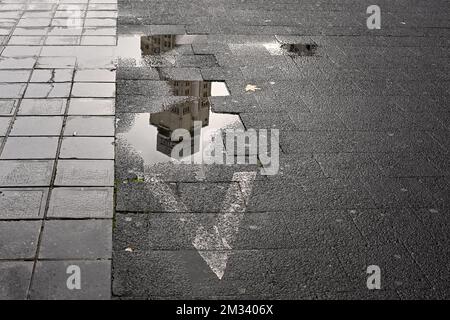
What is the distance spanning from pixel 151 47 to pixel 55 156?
12.7 feet

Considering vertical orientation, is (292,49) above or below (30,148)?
above

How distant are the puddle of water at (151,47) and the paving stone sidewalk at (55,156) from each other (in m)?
0.22

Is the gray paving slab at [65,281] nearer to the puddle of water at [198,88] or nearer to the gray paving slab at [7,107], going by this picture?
the gray paving slab at [7,107]

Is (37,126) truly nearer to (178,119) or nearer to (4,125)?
(4,125)

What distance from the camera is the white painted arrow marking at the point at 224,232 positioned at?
454cm

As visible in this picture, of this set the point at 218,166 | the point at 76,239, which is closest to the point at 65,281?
the point at 76,239

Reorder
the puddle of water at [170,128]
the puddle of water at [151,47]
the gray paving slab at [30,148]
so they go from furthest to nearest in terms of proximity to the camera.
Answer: the puddle of water at [151,47] < the puddle of water at [170,128] < the gray paving slab at [30,148]

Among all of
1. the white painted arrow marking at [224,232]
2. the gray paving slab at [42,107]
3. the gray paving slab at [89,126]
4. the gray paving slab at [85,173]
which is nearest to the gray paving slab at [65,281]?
the white painted arrow marking at [224,232]

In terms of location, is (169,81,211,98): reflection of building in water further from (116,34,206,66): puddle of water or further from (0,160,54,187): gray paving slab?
(0,160,54,187): gray paving slab

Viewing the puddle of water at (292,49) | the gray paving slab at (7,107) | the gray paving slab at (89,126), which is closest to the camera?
the gray paving slab at (89,126)

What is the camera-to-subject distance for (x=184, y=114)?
698 cm

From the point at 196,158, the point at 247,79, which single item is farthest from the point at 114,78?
the point at 196,158

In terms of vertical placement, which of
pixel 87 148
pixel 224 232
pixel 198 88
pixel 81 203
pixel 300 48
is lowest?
pixel 224 232
